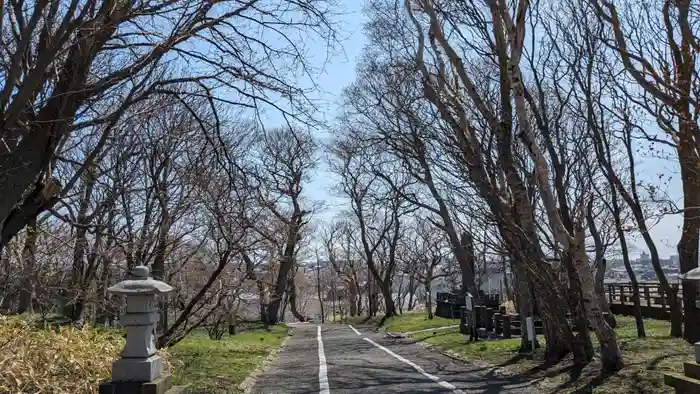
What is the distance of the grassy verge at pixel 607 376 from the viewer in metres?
9.28

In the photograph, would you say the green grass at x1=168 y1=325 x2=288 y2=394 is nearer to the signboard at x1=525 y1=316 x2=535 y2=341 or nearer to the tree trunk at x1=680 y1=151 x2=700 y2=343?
the signboard at x1=525 y1=316 x2=535 y2=341

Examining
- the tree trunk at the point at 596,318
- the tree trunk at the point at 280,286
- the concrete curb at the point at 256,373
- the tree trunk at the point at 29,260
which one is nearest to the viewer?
the tree trunk at the point at 596,318

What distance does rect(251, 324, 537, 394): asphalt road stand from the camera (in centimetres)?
1059

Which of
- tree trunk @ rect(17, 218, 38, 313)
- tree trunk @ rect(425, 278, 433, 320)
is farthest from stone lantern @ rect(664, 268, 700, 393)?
tree trunk @ rect(425, 278, 433, 320)

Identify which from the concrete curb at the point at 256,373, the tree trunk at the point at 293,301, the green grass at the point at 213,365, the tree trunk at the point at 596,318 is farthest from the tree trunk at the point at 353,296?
the tree trunk at the point at 596,318

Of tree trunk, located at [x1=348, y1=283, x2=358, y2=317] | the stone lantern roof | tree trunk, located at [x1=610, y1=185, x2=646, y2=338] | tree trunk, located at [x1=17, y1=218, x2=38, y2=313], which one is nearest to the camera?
the stone lantern roof

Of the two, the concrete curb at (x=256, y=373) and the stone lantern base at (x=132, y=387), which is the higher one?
the stone lantern base at (x=132, y=387)

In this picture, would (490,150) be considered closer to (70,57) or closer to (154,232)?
(154,232)

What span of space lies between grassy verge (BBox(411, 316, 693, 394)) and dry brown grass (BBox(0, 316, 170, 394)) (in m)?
7.14

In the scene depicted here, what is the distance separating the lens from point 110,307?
15922 mm

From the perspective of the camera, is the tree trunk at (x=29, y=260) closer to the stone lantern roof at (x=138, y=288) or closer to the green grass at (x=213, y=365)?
the green grass at (x=213, y=365)

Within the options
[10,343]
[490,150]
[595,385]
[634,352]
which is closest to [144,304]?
[10,343]

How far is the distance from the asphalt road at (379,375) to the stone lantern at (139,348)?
463cm

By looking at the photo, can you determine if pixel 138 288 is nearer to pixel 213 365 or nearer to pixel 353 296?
pixel 213 365
